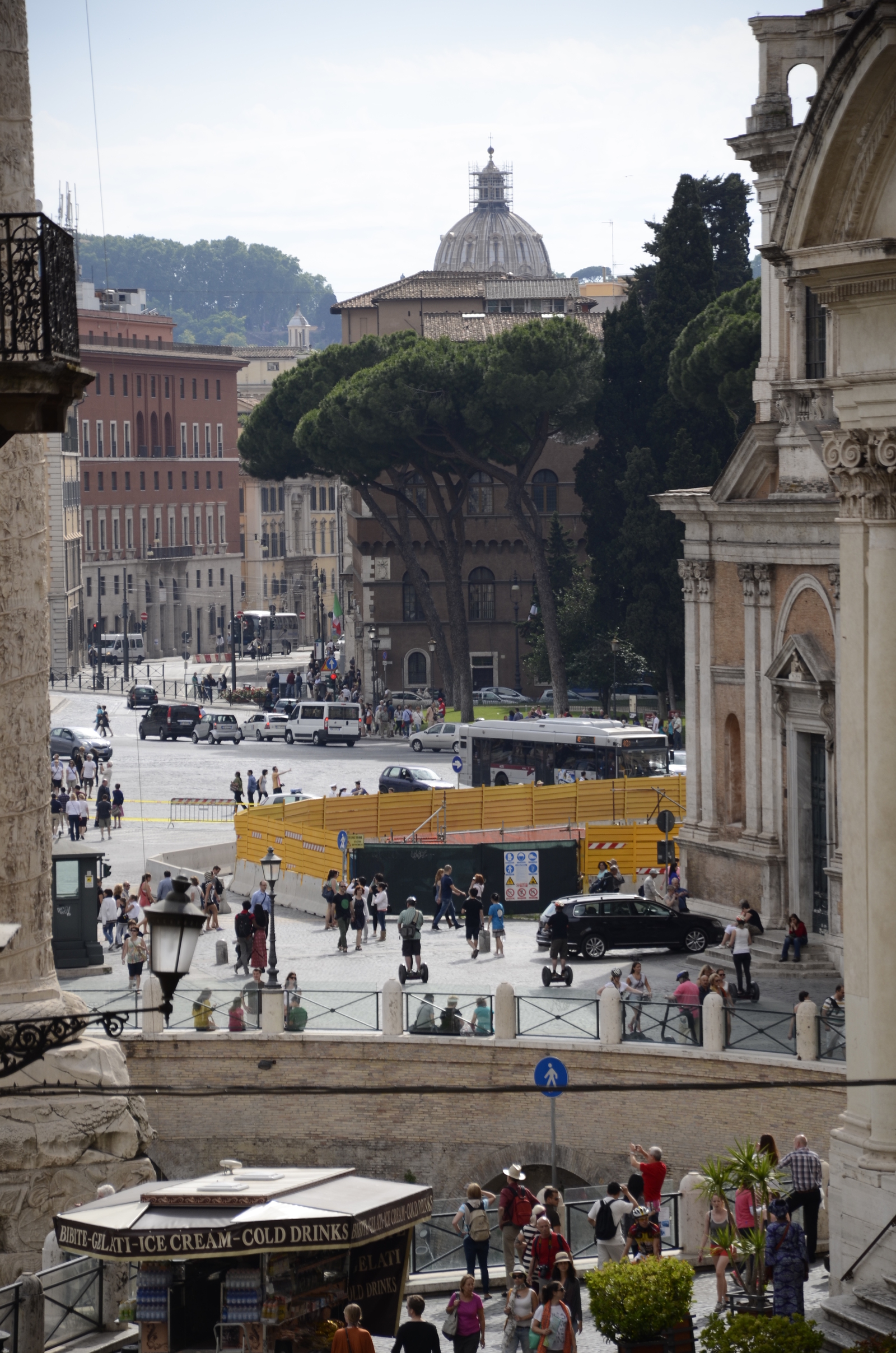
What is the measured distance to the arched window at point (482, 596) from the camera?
80500 millimetres

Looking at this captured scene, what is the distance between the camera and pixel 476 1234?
63.9 ft

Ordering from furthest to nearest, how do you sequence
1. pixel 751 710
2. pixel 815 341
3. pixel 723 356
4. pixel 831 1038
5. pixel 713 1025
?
pixel 723 356, pixel 751 710, pixel 815 341, pixel 713 1025, pixel 831 1038

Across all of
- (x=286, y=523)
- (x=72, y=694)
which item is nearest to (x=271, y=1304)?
(x=72, y=694)

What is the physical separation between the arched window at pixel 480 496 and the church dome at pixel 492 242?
6204 cm

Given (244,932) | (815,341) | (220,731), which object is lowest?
(244,932)

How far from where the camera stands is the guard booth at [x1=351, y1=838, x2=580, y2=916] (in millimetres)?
35844

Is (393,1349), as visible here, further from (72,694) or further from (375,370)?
(72,694)

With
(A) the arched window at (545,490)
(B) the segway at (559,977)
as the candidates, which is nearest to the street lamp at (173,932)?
(B) the segway at (559,977)

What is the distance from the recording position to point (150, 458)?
115500 millimetres

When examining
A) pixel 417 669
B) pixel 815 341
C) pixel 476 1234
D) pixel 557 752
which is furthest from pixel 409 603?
pixel 476 1234

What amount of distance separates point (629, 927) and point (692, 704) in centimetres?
378

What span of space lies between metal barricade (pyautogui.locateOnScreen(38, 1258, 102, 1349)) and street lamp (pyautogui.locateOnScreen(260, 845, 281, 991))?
981cm

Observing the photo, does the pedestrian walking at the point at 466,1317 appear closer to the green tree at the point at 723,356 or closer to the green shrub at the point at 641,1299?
the green shrub at the point at 641,1299

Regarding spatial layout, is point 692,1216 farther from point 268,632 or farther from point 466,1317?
point 268,632
